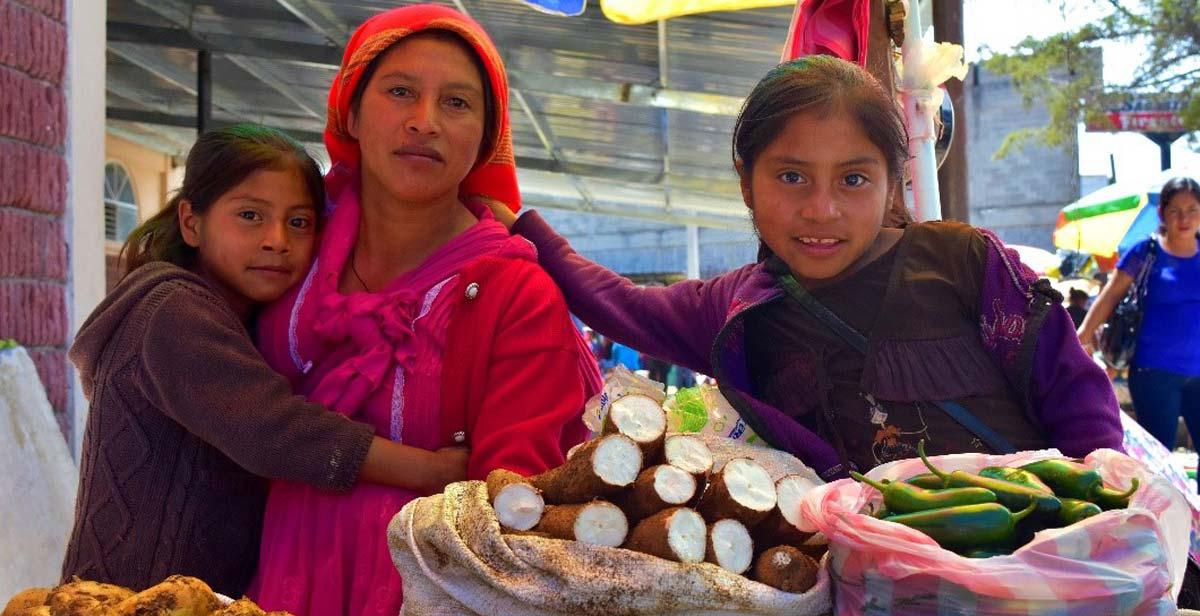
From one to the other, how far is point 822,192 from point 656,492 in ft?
2.34

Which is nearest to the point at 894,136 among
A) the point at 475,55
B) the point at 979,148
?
the point at 475,55

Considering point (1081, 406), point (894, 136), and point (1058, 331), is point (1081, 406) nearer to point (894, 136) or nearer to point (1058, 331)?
point (1058, 331)

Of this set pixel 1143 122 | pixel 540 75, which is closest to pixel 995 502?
pixel 540 75

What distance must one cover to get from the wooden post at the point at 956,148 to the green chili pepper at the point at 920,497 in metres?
3.07

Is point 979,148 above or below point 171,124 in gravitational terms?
above

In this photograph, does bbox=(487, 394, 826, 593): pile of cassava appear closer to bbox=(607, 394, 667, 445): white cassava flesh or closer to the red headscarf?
bbox=(607, 394, 667, 445): white cassava flesh

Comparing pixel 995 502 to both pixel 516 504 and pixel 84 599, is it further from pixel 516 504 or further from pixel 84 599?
pixel 84 599

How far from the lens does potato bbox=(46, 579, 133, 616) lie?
1433 millimetres

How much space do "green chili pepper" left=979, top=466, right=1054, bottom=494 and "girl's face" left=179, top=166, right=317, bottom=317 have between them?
140 centimetres

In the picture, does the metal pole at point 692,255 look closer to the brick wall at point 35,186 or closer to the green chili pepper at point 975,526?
the brick wall at point 35,186

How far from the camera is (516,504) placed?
1511 millimetres

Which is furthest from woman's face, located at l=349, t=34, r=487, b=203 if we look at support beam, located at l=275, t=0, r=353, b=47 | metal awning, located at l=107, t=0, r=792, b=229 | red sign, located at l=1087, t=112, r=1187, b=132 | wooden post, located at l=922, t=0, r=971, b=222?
red sign, located at l=1087, t=112, r=1187, b=132

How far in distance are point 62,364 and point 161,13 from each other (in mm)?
4521

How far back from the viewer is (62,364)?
3551 millimetres
